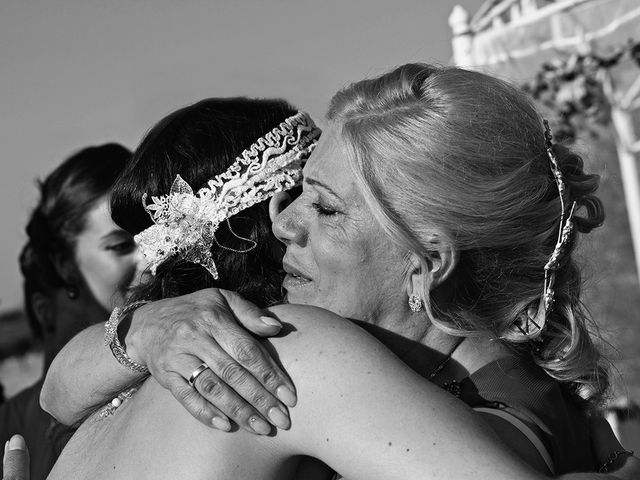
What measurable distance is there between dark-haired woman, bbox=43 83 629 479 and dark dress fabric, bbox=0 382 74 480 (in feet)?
5.46

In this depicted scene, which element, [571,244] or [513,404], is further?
[571,244]

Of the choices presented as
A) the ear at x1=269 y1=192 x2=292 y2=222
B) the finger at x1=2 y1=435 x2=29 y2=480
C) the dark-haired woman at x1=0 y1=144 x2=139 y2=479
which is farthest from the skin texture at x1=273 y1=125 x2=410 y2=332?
the dark-haired woman at x1=0 y1=144 x2=139 y2=479

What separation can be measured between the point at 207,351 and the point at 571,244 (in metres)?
1.12

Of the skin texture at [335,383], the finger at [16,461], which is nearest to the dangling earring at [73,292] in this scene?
the finger at [16,461]

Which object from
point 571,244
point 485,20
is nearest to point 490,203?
point 571,244

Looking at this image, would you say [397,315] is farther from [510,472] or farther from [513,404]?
[510,472]

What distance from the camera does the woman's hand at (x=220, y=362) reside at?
2014 millimetres

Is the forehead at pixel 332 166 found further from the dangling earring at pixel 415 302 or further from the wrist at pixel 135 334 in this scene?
the wrist at pixel 135 334

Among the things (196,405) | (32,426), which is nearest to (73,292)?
(32,426)

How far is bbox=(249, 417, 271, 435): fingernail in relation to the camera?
78.9 inches

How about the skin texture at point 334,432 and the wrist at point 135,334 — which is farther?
the wrist at point 135,334

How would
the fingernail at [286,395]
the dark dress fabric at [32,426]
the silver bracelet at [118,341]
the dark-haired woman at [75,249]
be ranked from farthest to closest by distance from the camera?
the dark-haired woman at [75,249]
the dark dress fabric at [32,426]
the silver bracelet at [118,341]
the fingernail at [286,395]

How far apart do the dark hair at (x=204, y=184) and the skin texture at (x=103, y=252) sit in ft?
7.98

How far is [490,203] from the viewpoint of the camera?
2.46 metres
